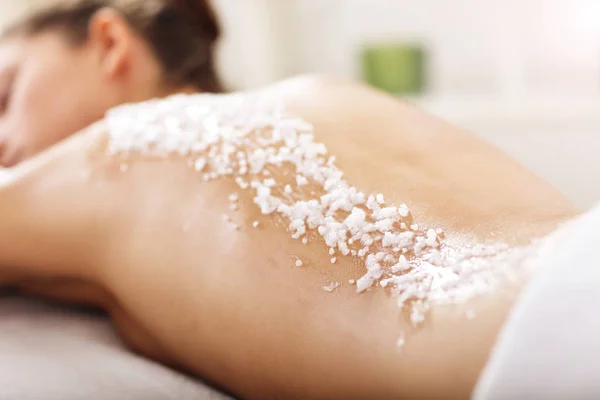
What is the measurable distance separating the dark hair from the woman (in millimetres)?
303

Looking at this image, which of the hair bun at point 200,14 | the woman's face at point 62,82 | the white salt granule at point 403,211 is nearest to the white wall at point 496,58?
the hair bun at point 200,14

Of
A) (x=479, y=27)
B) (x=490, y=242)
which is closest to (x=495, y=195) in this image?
(x=490, y=242)

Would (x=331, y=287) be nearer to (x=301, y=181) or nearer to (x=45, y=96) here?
(x=301, y=181)

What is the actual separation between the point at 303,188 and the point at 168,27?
1.82 ft

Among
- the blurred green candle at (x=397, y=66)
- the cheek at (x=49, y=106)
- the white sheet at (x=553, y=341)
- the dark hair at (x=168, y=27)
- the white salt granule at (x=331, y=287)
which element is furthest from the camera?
the blurred green candle at (x=397, y=66)

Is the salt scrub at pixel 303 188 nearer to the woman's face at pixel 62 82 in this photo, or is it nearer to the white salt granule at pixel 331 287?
the white salt granule at pixel 331 287

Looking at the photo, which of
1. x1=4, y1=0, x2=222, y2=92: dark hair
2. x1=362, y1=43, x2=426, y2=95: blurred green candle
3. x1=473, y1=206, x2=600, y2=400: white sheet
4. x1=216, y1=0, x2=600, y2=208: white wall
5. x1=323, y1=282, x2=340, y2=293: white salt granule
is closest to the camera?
x1=473, y1=206, x2=600, y2=400: white sheet

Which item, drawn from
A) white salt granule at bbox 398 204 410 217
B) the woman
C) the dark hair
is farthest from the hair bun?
white salt granule at bbox 398 204 410 217

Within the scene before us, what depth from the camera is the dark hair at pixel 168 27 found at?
98cm

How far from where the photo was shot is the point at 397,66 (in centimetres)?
188

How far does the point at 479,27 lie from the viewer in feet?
6.40

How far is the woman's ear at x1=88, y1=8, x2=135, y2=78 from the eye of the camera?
905mm

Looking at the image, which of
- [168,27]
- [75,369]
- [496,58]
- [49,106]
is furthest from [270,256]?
[496,58]

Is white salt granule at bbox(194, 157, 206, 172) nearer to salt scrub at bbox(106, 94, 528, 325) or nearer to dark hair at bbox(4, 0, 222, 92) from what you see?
salt scrub at bbox(106, 94, 528, 325)
